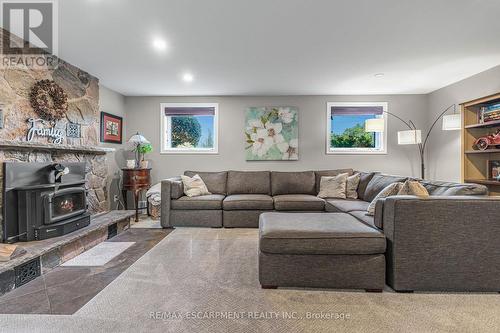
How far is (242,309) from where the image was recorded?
1.74 meters

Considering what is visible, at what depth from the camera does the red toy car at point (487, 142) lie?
3.32 metres

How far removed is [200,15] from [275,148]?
2990mm

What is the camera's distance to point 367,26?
241cm

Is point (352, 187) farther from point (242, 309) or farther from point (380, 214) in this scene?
point (242, 309)

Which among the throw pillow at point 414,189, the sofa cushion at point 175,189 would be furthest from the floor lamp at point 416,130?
the sofa cushion at point 175,189

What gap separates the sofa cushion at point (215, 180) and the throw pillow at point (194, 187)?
0.62 feet

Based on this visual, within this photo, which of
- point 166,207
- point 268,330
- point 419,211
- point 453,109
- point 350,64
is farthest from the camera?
point 453,109

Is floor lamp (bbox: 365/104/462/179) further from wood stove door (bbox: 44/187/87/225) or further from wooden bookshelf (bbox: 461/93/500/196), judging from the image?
wood stove door (bbox: 44/187/87/225)

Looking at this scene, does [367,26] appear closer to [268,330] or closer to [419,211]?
[419,211]

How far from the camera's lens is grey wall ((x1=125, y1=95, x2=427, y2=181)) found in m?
4.87

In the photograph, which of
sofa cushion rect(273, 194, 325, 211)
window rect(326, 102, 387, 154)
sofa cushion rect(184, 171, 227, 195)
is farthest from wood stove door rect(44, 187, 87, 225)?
window rect(326, 102, 387, 154)

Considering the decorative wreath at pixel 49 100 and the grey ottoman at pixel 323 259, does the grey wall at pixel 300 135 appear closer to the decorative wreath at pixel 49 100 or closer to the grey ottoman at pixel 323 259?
the decorative wreath at pixel 49 100

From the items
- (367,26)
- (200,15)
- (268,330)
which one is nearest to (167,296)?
(268,330)

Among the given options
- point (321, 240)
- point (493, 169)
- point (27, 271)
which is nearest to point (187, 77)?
point (27, 271)
